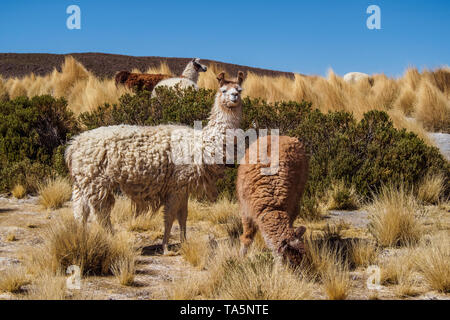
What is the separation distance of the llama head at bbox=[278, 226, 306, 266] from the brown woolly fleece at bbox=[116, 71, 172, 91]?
11.0 meters

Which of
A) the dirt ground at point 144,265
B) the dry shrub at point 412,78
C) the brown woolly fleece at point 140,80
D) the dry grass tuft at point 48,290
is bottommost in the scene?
the dirt ground at point 144,265

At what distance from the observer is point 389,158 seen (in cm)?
824

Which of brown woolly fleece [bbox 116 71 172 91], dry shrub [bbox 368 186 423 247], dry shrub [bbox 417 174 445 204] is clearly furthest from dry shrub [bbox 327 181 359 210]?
brown woolly fleece [bbox 116 71 172 91]

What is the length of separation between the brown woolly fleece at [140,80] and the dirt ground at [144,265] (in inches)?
287

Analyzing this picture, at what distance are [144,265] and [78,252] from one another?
69cm

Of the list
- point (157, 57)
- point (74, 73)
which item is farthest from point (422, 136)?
point (157, 57)

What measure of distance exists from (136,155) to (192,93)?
196 inches

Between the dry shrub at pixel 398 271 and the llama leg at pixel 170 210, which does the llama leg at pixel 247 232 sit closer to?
the llama leg at pixel 170 210

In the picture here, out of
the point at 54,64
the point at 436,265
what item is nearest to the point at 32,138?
the point at 436,265

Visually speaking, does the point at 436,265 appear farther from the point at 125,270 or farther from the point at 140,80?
the point at 140,80

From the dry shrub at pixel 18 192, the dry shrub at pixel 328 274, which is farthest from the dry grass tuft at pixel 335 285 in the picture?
the dry shrub at pixel 18 192

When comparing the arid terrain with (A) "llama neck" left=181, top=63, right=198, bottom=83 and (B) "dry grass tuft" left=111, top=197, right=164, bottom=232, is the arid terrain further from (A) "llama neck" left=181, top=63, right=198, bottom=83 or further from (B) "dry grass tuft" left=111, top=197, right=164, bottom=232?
(A) "llama neck" left=181, top=63, right=198, bottom=83

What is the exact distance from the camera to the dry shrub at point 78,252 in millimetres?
4609

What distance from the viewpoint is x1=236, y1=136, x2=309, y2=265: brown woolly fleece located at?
3.87 meters
